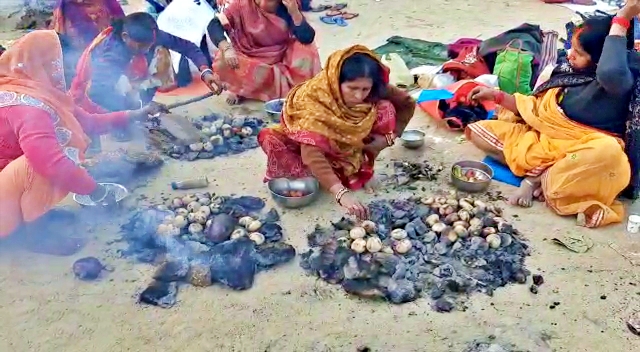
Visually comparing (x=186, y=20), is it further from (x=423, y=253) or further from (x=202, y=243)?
(x=423, y=253)

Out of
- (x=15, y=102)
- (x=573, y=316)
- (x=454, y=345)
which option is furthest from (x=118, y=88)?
(x=573, y=316)

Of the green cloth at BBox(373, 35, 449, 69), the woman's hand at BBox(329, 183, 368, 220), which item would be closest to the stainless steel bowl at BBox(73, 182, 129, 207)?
the woman's hand at BBox(329, 183, 368, 220)

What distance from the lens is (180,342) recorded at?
2.81m

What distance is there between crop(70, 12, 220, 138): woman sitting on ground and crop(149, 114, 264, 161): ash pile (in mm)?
312

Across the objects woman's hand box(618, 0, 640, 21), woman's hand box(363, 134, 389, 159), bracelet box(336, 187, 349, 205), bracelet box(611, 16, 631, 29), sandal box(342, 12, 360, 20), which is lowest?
sandal box(342, 12, 360, 20)

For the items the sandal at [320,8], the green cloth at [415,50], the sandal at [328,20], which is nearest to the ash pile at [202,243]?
the green cloth at [415,50]

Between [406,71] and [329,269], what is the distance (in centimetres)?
332

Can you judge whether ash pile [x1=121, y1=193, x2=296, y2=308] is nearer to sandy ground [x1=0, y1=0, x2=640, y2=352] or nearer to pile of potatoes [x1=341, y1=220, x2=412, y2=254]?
sandy ground [x1=0, y1=0, x2=640, y2=352]

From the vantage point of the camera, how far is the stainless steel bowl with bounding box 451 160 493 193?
4129 mm

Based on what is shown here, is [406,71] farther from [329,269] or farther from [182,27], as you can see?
[329,269]

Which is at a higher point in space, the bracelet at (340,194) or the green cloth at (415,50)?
the bracelet at (340,194)

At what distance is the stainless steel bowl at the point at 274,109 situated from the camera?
523 cm

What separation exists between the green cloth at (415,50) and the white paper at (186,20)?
1987mm

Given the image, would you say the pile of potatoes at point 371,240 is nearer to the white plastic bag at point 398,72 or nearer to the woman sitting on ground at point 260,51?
the woman sitting on ground at point 260,51
